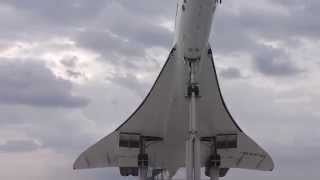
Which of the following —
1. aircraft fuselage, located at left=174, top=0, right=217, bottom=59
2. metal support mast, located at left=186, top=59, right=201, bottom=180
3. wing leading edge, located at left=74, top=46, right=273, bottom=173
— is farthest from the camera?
wing leading edge, located at left=74, top=46, right=273, bottom=173

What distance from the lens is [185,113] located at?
79.9ft

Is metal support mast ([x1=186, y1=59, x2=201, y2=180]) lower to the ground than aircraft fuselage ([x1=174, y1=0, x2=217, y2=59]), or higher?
lower

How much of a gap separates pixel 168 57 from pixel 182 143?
478 centimetres

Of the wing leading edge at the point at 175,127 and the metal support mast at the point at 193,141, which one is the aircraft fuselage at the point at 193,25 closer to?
the metal support mast at the point at 193,141

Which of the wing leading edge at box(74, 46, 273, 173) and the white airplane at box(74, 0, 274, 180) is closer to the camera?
the white airplane at box(74, 0, 274, 180)

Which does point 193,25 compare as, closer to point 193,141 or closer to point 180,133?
point 193,141

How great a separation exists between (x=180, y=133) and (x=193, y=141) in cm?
532

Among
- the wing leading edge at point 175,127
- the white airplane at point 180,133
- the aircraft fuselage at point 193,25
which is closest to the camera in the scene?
the aircraft fuselage at point 193,25

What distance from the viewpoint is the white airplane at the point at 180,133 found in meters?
21.7

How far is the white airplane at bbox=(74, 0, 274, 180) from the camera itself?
21.7m

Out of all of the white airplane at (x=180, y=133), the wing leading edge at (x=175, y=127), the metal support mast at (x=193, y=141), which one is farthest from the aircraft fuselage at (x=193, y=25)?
the wing leading edge at (x=175, y=127)

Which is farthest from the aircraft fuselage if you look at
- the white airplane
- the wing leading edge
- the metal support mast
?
the wing leading edge

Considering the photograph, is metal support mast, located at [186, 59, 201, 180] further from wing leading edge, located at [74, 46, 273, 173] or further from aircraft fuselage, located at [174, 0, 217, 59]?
wing leading edge, located at [74, 46, 273, 173]

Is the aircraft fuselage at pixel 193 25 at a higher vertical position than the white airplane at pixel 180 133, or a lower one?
higher
